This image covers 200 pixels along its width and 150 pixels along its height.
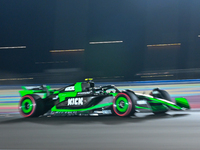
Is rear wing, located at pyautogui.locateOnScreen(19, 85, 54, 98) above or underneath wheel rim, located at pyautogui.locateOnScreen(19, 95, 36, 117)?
above

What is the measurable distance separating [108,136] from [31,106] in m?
3.08

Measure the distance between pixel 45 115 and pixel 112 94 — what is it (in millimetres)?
1752

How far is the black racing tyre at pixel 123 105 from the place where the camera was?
531cm

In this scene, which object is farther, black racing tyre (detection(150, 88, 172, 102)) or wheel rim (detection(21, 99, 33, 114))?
black racing tyre (detection(150, 88, 172, 102))

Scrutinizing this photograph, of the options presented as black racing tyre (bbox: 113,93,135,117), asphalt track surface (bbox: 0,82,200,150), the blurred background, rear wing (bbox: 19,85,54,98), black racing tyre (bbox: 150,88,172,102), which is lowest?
asphalt track surface (bbox: 0,82,200,150)

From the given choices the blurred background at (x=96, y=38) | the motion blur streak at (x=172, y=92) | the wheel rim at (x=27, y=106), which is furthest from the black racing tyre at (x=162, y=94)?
the blurred background at (x=96, y=38)

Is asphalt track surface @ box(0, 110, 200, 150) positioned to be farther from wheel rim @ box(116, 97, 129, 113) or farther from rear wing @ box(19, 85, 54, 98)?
rear wing @ box(19, 85, 54, 98)

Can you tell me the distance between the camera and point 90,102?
5789 millimetres

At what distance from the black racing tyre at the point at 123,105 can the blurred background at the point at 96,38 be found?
44.3ft

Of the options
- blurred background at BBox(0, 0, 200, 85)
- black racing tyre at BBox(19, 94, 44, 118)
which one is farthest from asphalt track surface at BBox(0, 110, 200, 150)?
blurred background at BBox(0, 0, 200, 85)

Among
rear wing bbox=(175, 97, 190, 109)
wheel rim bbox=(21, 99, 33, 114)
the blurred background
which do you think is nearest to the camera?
rear wing bbox=(175, 97, 190, 109)

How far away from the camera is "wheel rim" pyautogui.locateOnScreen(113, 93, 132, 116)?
534 cm

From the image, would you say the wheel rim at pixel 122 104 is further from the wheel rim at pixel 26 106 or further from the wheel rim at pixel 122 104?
the wheel rim at pixel 26 106

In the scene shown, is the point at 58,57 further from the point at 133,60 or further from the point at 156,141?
the point at 156,141
